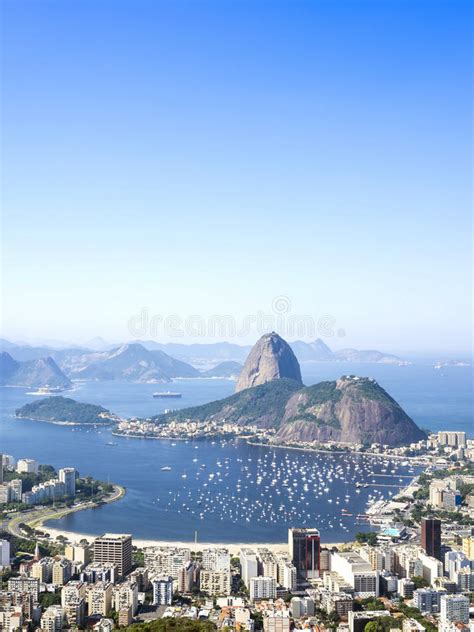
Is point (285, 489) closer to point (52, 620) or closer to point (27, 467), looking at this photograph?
point (27, 467)

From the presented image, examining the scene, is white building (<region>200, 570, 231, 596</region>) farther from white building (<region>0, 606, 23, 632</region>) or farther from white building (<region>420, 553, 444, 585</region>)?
white building (<region>420, 553, 444, 585</region>)

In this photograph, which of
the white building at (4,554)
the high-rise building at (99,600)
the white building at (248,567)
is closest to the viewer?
the high-rise building at (99,600)

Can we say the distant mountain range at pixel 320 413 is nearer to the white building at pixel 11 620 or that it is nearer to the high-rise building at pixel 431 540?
the high-rise building at pixel 431 540

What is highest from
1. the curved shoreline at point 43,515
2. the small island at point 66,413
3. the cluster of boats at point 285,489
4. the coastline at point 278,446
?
the small island at point 66,413

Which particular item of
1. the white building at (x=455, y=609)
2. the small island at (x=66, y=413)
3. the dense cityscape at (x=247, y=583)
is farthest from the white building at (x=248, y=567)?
the small island at (x=66, y=413)

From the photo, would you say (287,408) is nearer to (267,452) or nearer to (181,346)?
(267,452)
